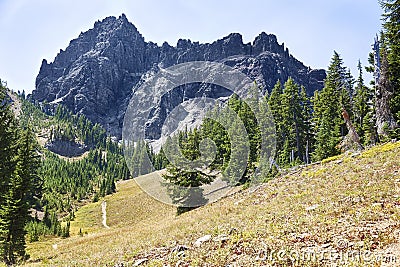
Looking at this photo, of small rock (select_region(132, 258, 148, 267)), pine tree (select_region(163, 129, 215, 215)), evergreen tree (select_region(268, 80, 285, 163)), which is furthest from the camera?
evergreen tree (select_region(268, 80, 285, 163))

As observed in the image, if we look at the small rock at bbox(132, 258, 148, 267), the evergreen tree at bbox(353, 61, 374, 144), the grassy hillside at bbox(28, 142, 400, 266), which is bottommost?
the small rock at bbox(132, 258, 148, 267)

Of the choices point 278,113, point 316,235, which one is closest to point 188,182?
point 278,113

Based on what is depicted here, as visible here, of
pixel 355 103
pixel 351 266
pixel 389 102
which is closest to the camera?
pixel 351 266

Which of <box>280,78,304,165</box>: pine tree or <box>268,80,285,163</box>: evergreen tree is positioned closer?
<box>280,78,304,165</box>: pine tree

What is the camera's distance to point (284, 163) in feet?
153

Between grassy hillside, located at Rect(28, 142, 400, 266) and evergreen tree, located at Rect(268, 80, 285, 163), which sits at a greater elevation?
evergreen tree, located at Rect(268, 80, 285, 163)

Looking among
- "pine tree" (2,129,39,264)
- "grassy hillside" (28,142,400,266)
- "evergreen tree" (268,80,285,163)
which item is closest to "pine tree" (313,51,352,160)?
Result: "evergreen tree" (268,80,285,163)

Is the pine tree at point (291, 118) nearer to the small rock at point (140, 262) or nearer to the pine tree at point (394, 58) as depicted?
the pine tree at point (394, 58)

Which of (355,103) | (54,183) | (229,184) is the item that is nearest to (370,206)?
(229,184)

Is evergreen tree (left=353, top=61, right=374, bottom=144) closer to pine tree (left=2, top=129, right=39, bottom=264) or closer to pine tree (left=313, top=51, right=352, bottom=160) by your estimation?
pine tree (left=313, top=51, right=352, bottom=160)

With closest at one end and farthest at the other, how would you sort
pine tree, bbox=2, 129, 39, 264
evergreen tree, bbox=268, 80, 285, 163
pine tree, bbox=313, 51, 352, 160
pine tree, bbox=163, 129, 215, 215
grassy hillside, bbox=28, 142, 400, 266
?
grassy hillside, bbox=28, 142, 400, 266, pine tree, bbox=2, 129, 39, 264, pine tree, bbox=163, 129, 215, 215, pine tree, bbox=313, 51, 352, 160, evergreen tree, bbox=268, 80, 285, 163

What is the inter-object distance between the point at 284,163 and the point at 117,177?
328 feet

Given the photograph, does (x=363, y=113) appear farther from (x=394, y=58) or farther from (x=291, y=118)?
(x=394, y=58)

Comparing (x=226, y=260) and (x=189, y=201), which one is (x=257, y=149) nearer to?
(x=189, y=201)
